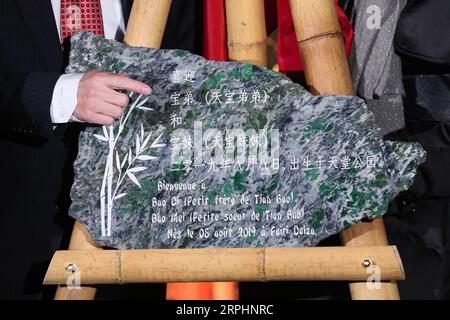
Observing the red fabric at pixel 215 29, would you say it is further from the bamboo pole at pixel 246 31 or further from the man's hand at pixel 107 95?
the man's hand at pixel 107 95

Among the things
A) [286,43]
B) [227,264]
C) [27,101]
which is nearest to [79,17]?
[27,101]

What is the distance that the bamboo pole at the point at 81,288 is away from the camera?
3.74 ft

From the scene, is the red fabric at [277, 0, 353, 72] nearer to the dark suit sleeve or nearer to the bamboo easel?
the bamboo easel

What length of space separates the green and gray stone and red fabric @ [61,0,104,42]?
0.89ft

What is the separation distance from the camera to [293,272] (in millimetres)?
1073

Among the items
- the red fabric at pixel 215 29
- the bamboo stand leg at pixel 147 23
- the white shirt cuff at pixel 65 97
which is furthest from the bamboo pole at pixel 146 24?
the red fabric at pixel 215 29

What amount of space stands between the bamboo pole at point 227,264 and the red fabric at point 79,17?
48 cm

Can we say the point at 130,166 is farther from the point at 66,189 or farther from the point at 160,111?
the point at 66,189

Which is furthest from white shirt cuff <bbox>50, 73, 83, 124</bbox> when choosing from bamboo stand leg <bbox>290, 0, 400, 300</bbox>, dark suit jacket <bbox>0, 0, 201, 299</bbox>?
bamboo stand leg <bbox>290, 0, 400, 300</bbox>

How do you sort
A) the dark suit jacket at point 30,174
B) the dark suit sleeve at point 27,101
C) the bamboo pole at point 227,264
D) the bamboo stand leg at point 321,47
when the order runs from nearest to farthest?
the bamboo pole at point 227,264 → the bamboo stand leg at point 321,47 → the dark suit sleeve at point 27,101 → the dark suit jacket at point 30,174

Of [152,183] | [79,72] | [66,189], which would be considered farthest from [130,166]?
[66,189]

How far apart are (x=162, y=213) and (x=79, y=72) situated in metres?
0.27

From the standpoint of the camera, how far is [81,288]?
1143mm
